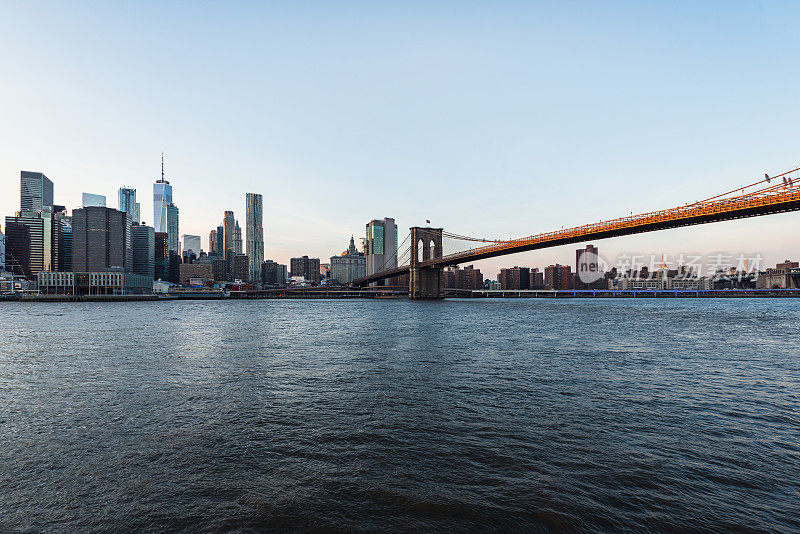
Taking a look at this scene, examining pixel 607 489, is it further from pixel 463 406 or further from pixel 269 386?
pixel 269 386

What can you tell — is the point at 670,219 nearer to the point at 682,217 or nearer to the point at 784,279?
the point at 682,217

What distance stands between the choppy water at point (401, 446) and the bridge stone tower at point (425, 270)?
8762 cm

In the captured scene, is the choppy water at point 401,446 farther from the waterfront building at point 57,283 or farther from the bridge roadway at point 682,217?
the waterfront building at point 57,283

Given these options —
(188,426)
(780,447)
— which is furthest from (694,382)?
(188,426)

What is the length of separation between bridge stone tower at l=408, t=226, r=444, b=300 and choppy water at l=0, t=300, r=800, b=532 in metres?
87.6

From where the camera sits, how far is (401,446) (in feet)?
30.0

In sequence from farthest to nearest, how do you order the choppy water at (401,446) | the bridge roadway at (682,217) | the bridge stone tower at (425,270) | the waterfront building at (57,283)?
the waterfront building at (57,283)
the bridge stone tower at (425,270)
the bridge roadway at (682,217)
the choppy water at (401,446)

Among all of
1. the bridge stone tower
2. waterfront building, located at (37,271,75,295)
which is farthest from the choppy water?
waterfront building, located at (37,271,75,295)

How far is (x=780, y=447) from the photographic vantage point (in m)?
8.98

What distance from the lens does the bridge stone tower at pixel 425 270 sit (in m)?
107

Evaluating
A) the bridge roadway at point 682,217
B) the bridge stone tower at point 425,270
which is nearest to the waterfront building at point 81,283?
the bridge stone tower at point 425,270

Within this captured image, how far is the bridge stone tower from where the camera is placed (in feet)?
350

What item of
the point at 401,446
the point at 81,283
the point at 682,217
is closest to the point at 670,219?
the point at 682,217

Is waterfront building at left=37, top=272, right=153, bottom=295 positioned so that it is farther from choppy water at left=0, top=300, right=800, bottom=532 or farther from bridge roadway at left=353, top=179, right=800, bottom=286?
choppy water at left=0, top=300, right=800, bottom=532
